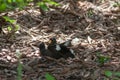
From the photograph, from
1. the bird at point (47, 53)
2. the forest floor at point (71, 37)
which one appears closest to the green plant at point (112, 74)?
the forest floor at point (71, 37)

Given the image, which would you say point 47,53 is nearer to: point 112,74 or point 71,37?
point 71,37

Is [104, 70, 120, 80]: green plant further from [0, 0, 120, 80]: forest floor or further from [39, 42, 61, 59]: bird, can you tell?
[39, 42, 61, 59]: bird

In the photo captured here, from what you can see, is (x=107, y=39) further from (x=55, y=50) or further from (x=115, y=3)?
(x=115, y=3)

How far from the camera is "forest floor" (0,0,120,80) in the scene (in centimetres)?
312

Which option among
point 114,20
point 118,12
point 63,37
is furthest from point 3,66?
point 118,12

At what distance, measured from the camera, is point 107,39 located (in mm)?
4027

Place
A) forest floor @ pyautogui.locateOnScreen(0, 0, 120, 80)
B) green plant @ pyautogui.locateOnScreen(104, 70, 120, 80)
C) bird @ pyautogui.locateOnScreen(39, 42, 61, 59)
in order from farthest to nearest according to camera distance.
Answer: bird @ pyautogui.locateOnScreen(39, 42, 61, 59)
forest floor @ pyautogui.locateOnScreen(0, 0, 120, 80)
green plant @ pyautogui.locateOnScreen(104, 70, 120, 80)

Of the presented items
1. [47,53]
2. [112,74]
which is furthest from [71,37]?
[112,74]

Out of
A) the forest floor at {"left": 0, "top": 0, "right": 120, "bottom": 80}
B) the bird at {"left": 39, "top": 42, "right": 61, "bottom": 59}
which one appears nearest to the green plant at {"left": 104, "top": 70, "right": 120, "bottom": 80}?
the forest floor at {"left": 0, "top": 0, "right": 120, "bottom": 80}

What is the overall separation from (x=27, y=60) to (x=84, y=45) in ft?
2.55

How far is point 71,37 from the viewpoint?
4.09 m

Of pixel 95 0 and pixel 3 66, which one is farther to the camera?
pixel 95 0

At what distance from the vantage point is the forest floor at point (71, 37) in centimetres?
312

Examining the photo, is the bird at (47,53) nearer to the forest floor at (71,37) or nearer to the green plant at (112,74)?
the forest floor at (71,37)
